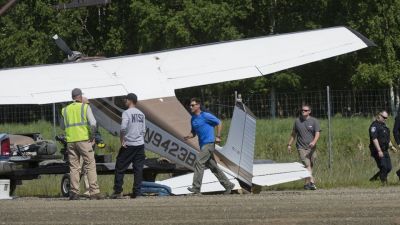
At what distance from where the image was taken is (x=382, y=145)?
20047 millimetres

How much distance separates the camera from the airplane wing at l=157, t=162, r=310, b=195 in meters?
16.2

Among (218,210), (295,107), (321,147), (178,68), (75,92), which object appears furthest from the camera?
(295,107)

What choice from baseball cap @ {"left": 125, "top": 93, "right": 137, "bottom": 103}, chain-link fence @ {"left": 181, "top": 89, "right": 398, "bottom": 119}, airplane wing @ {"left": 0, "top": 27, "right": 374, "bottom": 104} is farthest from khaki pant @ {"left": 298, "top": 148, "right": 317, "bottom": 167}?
chain-link fence @ {"left": 181, "top": 89, "right": 398, "bottom": 119}

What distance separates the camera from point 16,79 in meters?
16.5

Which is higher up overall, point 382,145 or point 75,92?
point 75,92

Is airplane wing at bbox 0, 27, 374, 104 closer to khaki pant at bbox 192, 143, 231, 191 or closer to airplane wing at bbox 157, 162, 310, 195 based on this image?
khaki pant at bbox 192, 143, 231, 191

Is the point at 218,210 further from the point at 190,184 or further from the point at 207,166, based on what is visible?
the point at 207,166

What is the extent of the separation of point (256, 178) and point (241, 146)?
0.56 m

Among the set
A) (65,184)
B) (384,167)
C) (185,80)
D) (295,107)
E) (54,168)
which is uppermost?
(185,80)

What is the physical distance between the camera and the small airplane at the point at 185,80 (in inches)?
646

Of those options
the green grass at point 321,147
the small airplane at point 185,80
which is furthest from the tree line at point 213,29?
the small airplane at point 185,80

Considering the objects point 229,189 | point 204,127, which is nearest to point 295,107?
point 204,127

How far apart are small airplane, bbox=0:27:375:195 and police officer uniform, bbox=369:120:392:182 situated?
3.24m

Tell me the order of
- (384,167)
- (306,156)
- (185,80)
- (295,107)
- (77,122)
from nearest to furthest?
1. (77,122)
2. (185,80)
3. (306,156)
4. (384,167)
5. (295,107)
